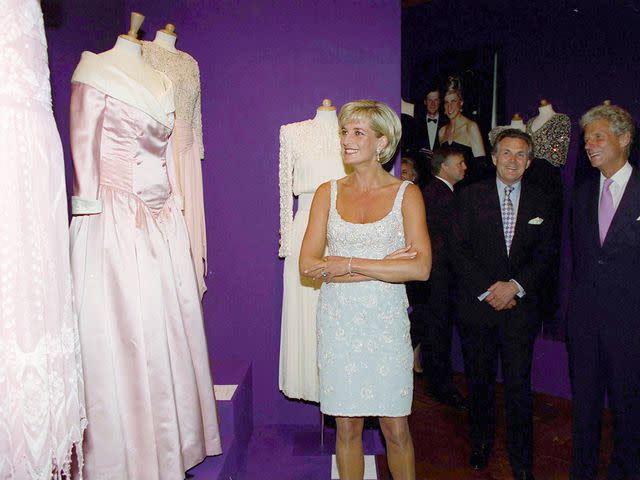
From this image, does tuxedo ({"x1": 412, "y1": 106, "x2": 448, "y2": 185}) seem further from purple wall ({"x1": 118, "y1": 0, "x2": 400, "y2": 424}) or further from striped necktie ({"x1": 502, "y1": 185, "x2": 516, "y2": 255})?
striped necktie ({"x1": 502, "y1": 185, "x2": 516, "y2": 255})

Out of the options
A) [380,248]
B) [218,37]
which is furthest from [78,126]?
[218,37]

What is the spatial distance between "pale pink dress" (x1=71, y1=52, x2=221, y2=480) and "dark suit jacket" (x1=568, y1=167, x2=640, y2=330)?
1882 mm

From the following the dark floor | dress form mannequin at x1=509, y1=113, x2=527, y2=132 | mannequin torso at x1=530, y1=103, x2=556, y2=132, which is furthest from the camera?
dress form mannequin at x1=509, y1=113, x2=527, y2=132

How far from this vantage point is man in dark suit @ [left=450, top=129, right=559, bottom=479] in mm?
2990

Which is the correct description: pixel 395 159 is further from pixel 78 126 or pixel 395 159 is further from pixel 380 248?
pixel 78 126

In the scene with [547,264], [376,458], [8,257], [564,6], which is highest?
[564,6]

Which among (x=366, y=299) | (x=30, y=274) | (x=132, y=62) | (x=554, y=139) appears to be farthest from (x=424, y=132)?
(x=30, y=274)

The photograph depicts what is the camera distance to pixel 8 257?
1240mm

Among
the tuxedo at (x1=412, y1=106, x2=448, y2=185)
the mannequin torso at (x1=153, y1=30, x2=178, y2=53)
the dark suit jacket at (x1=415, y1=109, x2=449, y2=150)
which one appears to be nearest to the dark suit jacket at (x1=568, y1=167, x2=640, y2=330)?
the mannequin torso at (x1=153, y1=30, x2=178, y2=53)

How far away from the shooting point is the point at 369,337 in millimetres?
2322

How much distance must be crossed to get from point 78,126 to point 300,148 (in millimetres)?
1547

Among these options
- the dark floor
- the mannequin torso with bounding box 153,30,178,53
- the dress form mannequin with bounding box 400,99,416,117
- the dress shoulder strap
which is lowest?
the dark floor

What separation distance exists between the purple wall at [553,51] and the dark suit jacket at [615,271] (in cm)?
204

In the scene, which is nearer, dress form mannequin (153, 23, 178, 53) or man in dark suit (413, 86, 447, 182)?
dress form mannequin (153, 23, 178, 53)
